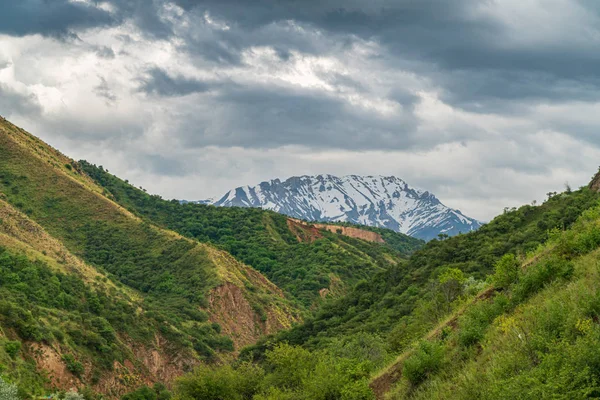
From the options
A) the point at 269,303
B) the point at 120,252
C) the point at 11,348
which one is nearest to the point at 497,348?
the point at 11,348

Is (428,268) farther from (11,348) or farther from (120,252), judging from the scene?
(120,252)

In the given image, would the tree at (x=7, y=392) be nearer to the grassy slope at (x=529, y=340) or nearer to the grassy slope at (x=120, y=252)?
the grassy slope at (x=529, y=340)

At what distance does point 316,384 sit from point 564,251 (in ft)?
41.9

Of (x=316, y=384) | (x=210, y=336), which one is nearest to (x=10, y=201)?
(x=210, y=336)

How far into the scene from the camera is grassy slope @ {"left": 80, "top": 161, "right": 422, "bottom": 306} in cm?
14588

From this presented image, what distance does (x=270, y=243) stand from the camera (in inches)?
6491

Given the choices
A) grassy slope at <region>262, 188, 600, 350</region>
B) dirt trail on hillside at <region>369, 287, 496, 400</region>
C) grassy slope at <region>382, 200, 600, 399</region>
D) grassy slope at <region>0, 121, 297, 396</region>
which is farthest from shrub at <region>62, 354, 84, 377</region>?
grassy slope at <region>382, 200, 600, 399</region>

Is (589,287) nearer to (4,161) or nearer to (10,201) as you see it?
(10,201)

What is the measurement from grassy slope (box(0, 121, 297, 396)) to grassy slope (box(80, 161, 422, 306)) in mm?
15413

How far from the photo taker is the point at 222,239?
166 metres

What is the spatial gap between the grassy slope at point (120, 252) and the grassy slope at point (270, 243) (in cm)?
1541

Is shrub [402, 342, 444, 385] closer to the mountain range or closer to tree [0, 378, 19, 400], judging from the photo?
the mountain range

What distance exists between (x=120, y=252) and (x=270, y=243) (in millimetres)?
51506

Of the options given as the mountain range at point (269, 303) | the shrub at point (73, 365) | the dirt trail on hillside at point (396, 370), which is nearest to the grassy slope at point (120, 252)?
the mountain range at point (269, 303)
